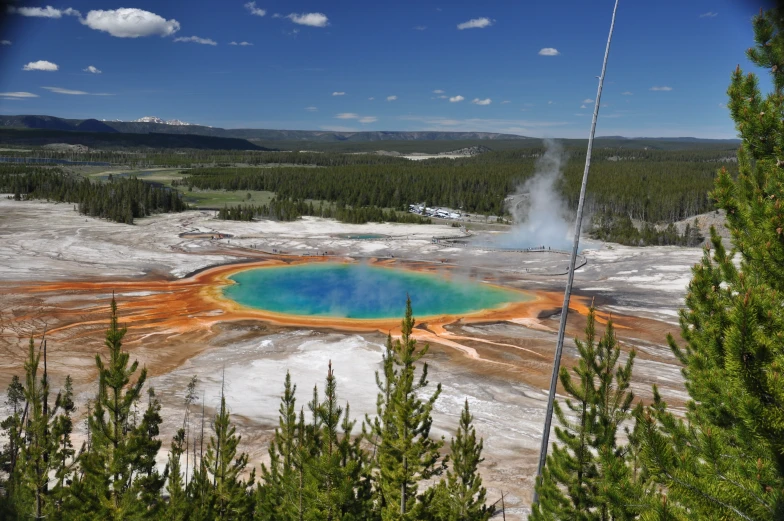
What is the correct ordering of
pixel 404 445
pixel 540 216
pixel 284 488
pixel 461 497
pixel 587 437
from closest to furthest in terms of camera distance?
pixel 587 437 → pixel 404 445 → pixel 284 488 → pixel 461 497 → pixel 540 216

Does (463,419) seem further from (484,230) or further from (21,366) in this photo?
(484,230)

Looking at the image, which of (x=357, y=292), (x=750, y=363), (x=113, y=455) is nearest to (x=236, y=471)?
(x=113, y=455)

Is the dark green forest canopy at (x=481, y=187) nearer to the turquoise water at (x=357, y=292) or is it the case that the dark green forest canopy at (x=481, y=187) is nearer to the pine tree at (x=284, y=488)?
the turquoise water at (x=357, y=292)

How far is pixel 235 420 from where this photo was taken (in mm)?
19438

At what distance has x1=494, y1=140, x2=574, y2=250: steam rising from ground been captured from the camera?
2480 inches

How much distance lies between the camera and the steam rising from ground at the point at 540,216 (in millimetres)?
63003

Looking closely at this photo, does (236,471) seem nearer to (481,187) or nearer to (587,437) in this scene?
(587,437)

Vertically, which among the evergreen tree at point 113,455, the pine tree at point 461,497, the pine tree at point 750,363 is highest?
the pine tree at point 750,363

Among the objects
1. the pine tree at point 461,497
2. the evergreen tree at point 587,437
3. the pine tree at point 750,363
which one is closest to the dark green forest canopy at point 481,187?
the pine tree at point 461,497

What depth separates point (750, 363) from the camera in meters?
3.36

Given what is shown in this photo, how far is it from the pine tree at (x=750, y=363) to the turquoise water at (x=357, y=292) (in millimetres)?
28368

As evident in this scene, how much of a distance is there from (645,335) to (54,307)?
33.0 metres

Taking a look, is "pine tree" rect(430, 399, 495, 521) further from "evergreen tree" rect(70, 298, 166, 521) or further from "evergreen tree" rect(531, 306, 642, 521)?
"evergreen tree" rect(70, 298, 166, 521)

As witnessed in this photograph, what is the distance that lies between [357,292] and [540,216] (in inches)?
1777
